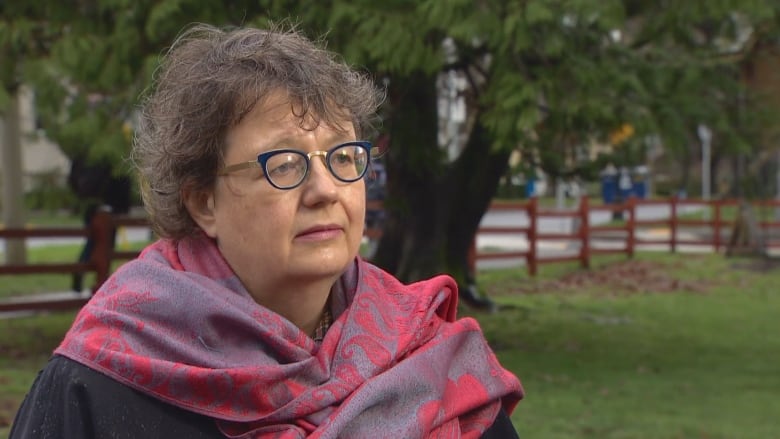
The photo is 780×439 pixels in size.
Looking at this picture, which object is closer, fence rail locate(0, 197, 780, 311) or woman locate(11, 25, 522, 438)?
woman locate(11, 25, 522, 438)

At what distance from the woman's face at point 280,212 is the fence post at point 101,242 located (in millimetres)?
9079

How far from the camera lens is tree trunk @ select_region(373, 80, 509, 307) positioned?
985 cm

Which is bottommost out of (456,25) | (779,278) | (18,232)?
(779,278)

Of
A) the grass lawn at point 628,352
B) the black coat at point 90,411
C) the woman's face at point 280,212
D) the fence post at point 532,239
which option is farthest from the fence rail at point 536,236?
the black coat at point 90,411

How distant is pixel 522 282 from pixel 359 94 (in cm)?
1308

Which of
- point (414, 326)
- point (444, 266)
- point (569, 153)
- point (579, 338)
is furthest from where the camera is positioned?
point (444, 266)

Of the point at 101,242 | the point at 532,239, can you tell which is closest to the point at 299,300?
the point at 101,242

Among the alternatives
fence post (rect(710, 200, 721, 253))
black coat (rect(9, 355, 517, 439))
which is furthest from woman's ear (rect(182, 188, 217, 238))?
fence post (rect(710, 200, 721, 253))

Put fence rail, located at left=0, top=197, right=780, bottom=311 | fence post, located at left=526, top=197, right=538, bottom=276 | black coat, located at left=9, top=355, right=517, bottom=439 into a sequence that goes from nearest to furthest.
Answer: black coat, located at left=9, top=355, right=517, bottom=439 < fence rail, located at left=0, top=197, right=780, bottom=311 < fence post, located at left=526, top=197, right=538, bottom=276

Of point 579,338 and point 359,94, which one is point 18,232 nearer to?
point 579,338

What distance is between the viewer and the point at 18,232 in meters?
11.0

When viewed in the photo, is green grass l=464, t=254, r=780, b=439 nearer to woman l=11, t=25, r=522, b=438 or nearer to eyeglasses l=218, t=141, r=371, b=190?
woman l=11, t=25, r=522, b=438

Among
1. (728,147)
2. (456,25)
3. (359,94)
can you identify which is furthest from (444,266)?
(359,94)

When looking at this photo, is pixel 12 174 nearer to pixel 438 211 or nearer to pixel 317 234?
pixel 438 211
